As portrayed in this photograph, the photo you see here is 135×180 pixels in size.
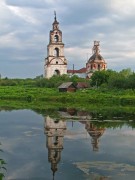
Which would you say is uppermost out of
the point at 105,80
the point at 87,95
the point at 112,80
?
the point at 105,80

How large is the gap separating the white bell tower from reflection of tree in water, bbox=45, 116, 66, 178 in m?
44.9

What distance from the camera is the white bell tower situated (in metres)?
70.3

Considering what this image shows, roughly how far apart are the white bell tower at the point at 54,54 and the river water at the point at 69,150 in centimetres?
4604

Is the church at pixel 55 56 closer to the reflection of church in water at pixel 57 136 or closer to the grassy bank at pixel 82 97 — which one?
the grassy bank at pixel 82 97

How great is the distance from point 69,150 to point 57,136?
11.5 ft

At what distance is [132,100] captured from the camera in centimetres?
4284

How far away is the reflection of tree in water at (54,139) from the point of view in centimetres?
1373

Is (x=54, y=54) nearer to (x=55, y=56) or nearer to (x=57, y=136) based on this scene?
(x=55, y=56)

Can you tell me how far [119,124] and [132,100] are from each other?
19.0 m

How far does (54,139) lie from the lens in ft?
58.8

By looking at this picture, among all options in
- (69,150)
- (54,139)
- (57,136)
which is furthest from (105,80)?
(69,150)

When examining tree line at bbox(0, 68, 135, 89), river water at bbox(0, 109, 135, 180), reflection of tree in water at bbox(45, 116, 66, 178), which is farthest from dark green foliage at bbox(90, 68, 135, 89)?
reflection of tree in water at bbox(45, 116, 66, 178)

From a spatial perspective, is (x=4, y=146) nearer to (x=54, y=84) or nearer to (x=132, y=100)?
(x=132, y=100)

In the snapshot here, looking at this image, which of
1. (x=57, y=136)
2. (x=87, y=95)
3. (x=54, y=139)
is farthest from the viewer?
(x=87, y=95)
